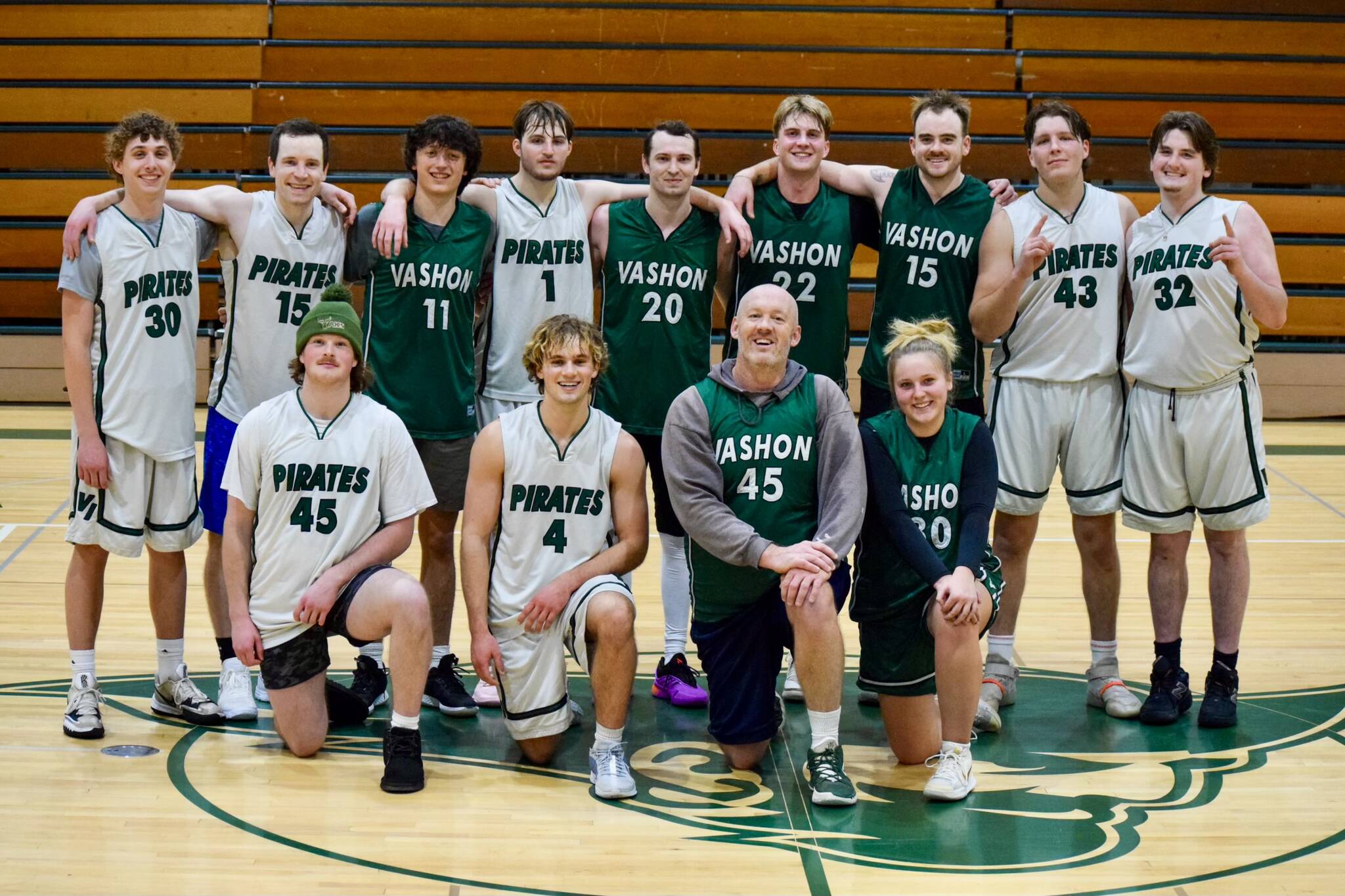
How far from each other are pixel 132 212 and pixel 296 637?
1.30 m

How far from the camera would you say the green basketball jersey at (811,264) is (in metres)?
4.38

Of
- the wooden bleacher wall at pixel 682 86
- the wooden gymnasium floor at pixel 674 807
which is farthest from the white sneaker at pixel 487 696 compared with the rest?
the wooden bleacher wall at pixel 682 86

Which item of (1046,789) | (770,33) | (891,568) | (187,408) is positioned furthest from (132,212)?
(770,33)

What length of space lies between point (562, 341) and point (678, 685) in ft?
4.13

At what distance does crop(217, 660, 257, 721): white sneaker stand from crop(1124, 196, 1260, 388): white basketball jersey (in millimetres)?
2799

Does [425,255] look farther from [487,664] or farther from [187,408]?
[487,664]

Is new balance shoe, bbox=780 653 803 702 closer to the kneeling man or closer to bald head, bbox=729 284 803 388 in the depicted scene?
bald head, bbox=729 284 803 388

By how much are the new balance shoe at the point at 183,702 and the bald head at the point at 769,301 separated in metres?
1.89

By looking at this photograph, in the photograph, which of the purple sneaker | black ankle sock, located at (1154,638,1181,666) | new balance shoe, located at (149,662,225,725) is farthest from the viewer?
the purple sneaker

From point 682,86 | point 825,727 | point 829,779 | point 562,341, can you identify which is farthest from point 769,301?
point 682,86

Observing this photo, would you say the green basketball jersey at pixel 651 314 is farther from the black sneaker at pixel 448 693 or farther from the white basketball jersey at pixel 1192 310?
the white basketball jersey at pixel 1192 310

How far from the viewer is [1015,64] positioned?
33.7ft

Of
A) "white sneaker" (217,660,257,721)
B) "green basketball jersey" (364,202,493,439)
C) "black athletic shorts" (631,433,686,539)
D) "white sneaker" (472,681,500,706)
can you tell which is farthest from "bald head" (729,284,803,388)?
"white sneaker" (217,660,257,721)

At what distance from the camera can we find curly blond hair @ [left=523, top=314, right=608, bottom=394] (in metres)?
3.70
